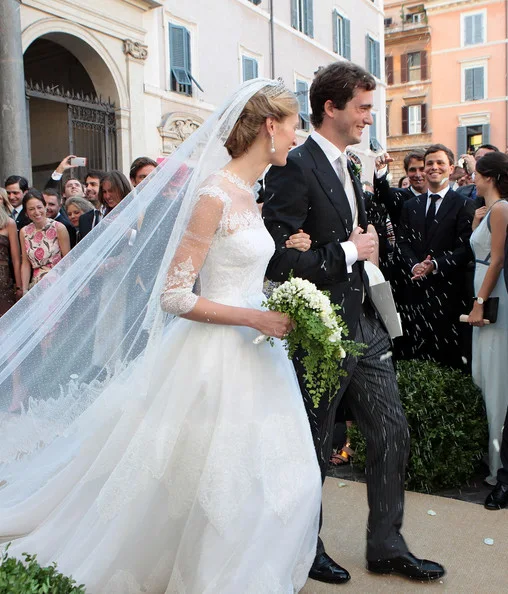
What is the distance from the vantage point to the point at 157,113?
49.9 feet

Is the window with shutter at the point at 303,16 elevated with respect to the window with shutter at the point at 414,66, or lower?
lower

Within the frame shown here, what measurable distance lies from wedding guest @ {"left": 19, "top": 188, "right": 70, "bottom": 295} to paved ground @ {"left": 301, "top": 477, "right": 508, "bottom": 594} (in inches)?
131

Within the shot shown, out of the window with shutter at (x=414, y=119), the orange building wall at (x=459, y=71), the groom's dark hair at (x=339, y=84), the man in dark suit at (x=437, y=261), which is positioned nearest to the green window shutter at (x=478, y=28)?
the orange building wall at (x=459, y=71)

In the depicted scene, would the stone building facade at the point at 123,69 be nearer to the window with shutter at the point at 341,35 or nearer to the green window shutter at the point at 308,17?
the green window shutter at the point at 308,17

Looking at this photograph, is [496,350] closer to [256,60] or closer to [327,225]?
[327,225]

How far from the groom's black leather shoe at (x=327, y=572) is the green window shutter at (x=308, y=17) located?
2035 centimetres

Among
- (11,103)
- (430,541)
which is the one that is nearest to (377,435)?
(430,541)

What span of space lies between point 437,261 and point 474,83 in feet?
117

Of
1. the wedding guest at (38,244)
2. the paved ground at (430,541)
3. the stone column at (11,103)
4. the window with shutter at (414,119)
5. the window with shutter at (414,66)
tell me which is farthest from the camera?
the window with shutter at (414,66)

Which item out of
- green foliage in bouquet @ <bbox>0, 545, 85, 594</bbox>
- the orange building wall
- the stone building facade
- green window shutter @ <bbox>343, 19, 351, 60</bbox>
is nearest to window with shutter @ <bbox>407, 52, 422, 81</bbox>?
the orange building wall

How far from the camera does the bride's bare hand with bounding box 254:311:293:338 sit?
256 centimetres

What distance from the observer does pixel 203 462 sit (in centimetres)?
252

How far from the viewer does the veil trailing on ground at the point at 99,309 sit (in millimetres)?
2844

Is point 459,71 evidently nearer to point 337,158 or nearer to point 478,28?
point 478,28
